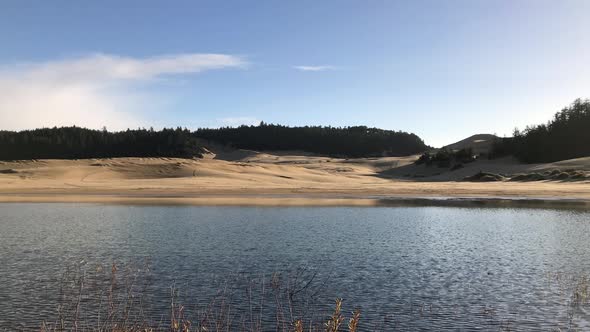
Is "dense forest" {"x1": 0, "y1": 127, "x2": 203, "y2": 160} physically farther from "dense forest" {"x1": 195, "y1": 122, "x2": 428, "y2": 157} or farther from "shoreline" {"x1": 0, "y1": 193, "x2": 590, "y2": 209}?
"shoreline" {"x1": 0, "y1": 193, "x2": 590, "y2": 209}

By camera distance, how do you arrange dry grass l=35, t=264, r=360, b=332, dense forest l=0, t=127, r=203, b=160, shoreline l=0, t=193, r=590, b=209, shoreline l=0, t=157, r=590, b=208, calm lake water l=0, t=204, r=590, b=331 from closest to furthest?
dry grass l=35, t=264, r=360, b=332 < calm lake water l=0, t=204, r=590, b=331 < shoreline l=0, t=193, r=590, b=209 < shoreline l=0, t=157, r=590, b=208 < dense forest l=0, t=127, r=203, b=160

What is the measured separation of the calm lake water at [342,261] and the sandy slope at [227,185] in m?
18.0

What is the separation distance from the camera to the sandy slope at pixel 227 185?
56281 millimetres

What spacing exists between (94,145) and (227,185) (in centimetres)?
8784

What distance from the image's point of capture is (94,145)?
14538cm

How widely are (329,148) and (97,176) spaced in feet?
371

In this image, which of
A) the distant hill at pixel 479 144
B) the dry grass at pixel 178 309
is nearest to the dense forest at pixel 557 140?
the distant hill at pixel 479 144

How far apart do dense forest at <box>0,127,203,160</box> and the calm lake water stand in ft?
333

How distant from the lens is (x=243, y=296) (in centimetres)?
1506

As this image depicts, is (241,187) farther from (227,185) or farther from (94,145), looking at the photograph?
(94,145)

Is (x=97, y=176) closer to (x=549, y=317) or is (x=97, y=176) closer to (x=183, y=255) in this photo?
(x=183, y=255)

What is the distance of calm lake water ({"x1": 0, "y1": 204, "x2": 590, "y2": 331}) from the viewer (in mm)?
14016

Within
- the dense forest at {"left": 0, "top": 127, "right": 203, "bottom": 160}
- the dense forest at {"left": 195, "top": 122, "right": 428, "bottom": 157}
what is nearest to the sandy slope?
the dense forest at {"left": 0, "top": 127, "right": 203, "bottom": 160}

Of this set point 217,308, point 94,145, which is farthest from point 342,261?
point 94,145
